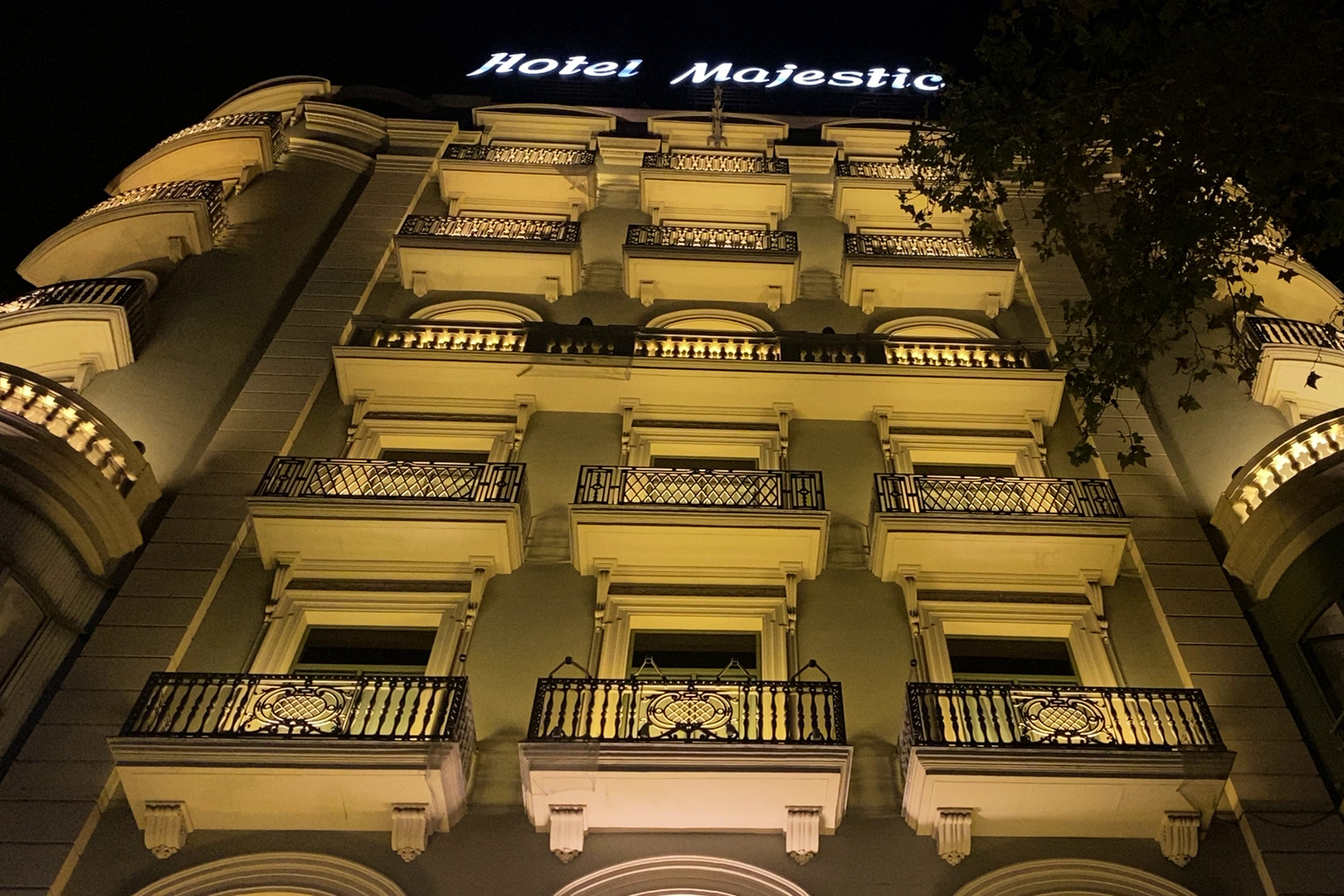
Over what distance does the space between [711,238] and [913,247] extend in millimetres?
3672

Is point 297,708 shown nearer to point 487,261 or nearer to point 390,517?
point 390,517

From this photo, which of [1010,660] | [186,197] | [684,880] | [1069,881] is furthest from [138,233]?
[1069,881]

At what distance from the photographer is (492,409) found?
16.5 m

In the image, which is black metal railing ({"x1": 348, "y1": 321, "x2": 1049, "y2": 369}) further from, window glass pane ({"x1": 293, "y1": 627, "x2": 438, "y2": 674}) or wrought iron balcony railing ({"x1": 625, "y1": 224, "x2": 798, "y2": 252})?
window glass pane ({"x1": 293, "y1": 627, "x2": 438, "y2": 674})

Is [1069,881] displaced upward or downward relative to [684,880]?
upward

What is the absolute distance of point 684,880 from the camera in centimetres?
1020

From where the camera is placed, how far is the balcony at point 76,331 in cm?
1616

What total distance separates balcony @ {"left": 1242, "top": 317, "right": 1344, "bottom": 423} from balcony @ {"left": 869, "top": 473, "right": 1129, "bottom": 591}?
387 centimetres

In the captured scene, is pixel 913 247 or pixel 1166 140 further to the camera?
pixel 913 247

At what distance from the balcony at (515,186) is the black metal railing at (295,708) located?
12913 mm

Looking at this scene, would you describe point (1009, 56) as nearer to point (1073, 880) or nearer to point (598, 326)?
point (598, 326)

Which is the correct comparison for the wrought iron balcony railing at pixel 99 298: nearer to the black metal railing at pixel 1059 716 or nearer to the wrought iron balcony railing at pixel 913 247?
the wrought iron balcony railing at pixel 913 247

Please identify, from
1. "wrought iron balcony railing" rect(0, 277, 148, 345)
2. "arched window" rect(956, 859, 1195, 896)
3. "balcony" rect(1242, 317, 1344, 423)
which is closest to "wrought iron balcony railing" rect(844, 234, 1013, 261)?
"balcony" rect(1242, 317, 1344, 423)

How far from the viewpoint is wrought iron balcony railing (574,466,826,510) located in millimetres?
13734
